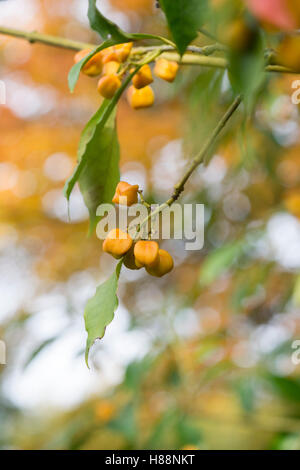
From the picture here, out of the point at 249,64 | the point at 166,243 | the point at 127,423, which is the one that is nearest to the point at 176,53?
the point at 249,64

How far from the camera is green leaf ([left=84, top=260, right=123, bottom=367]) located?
14.7 inches

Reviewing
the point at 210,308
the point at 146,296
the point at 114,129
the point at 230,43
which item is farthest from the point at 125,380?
the point at 146,296

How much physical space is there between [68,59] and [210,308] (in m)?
1.64

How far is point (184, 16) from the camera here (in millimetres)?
322

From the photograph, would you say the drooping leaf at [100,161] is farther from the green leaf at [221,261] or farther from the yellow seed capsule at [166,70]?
the green leaf at [221,261]

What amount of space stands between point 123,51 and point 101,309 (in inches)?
9.0

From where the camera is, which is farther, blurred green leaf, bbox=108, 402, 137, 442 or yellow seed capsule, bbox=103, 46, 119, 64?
blurred green leaf, bbox=108, 402, 137, 442

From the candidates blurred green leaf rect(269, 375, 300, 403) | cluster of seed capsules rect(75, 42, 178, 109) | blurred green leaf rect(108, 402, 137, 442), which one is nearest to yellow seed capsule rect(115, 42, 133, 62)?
cluster of seed capsules rect(75, 42, 178, 109)

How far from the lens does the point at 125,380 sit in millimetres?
1162

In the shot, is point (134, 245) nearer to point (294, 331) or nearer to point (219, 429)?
point (294, 331)

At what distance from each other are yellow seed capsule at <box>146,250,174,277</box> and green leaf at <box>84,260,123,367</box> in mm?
27

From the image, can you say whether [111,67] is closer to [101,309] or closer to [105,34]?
[105,34]

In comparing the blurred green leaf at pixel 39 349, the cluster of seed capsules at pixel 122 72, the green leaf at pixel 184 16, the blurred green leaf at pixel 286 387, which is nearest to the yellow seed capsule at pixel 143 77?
the cluster of seed capsules at pixel 122 72

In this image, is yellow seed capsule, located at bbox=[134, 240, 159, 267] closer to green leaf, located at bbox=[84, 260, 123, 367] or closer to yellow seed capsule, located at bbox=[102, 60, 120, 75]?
green leaf, located at bbox=[84, 260, 123, 367]
